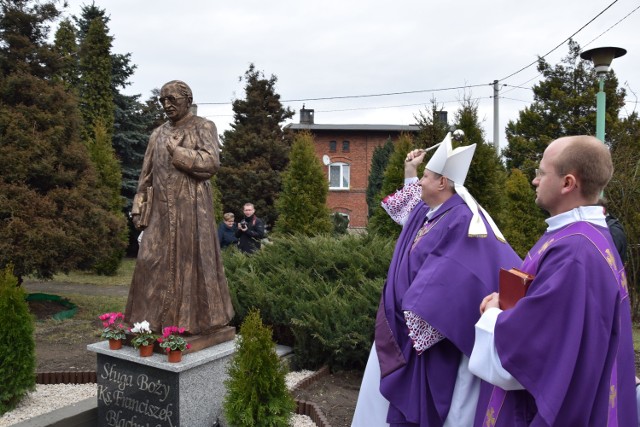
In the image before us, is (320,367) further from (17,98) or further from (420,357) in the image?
(17,98)

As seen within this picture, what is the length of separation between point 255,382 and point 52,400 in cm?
232

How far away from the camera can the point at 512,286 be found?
6.06 ft

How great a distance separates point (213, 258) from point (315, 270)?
2474mm

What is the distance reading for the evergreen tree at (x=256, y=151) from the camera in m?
18.9

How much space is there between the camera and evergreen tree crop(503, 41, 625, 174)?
2258cm

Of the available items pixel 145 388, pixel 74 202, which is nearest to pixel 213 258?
pixel 145 388

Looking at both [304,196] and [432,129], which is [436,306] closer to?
[432,129]

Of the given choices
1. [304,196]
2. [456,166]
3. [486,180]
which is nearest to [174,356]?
[456,166]

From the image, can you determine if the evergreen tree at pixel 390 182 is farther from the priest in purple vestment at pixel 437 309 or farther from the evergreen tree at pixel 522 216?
the priest in purple vestment at pixel 437 309

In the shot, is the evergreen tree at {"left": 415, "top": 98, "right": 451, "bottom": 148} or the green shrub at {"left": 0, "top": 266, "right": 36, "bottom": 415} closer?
the green shrub at {"left": 0, "top": 266, "right": 36, "bottom": 415}

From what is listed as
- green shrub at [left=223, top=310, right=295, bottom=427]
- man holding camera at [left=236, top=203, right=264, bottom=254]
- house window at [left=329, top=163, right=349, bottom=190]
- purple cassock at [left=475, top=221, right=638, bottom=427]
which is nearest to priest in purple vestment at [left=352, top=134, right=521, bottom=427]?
purple cassock at [left=475, top=221, right=638, bottom=427]

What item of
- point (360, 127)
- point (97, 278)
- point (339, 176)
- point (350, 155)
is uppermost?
point (360, 127)

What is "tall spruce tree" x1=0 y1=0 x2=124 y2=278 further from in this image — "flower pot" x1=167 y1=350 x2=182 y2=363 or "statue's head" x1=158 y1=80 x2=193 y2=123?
"flower pot" x1=167 y1=350 x2=182 y2=363

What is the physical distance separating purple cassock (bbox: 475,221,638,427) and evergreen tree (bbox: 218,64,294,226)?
1720 centimetres
